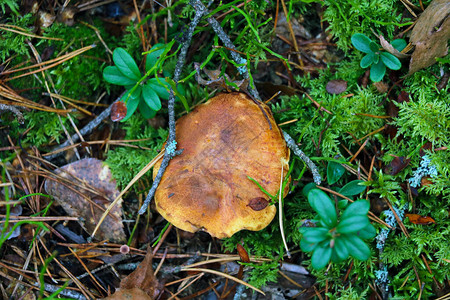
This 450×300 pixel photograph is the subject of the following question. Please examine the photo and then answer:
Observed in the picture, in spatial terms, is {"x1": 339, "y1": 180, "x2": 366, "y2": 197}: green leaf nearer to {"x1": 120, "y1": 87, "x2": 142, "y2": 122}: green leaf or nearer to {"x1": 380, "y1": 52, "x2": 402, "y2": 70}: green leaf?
{"x1": 380, "y1": 52, "x2": 402, "y2": 70}: green leaf

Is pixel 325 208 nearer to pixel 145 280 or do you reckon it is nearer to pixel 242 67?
pixel 242 67

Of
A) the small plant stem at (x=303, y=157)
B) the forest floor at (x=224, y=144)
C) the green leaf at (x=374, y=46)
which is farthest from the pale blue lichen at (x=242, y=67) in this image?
the green leaf at (x=374, y=46)

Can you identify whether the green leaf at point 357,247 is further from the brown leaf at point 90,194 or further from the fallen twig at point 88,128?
the fallen twig at point 88,128

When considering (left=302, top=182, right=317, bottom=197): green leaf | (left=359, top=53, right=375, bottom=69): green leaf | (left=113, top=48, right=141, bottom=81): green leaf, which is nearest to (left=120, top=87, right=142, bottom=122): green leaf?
(left=113, top=48, right=141, bottom=81): green leaf

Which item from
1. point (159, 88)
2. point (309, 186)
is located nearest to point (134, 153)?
point (159, 88)

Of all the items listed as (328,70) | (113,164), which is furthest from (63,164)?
(328,70)

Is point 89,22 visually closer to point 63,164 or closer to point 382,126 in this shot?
point 63,164
